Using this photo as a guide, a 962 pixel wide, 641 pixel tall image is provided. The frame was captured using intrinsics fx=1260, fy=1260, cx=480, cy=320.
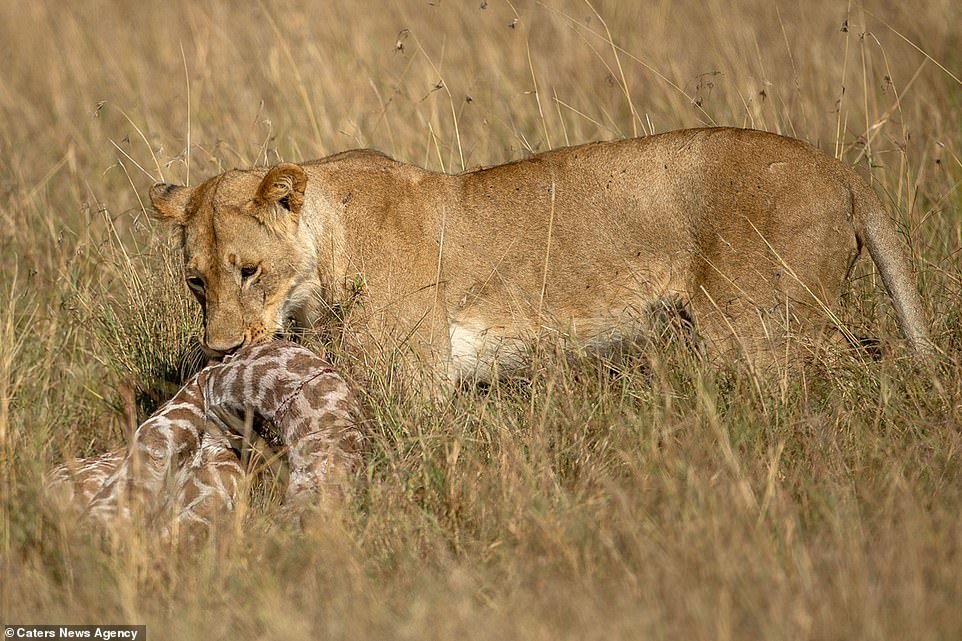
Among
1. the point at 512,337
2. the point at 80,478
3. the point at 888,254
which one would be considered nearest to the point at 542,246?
the point at 512,337

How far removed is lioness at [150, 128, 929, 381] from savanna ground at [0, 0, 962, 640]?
0.25 meters

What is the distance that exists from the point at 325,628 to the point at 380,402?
60.4 inches

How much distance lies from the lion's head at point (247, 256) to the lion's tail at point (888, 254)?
6.90 feet

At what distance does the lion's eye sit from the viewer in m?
4.87

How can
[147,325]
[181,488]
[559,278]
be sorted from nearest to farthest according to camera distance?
[181,488], [559,278], [147,325]

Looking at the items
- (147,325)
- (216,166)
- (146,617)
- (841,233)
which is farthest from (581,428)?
(216,166)

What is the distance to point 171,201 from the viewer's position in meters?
5.16

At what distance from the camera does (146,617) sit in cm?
356

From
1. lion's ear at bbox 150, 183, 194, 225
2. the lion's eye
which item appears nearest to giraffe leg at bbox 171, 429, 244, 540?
the lion's eye

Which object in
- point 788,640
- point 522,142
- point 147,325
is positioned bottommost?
point 788,640

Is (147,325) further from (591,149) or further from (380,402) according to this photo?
(591,149)

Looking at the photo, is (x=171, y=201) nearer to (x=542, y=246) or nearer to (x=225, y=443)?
(x=225, y=443)

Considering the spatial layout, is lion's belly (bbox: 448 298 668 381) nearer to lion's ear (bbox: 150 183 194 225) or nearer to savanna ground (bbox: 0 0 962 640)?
savanna ground (bbox: 0 0 962 640)

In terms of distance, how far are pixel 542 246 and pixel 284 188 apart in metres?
1.06
